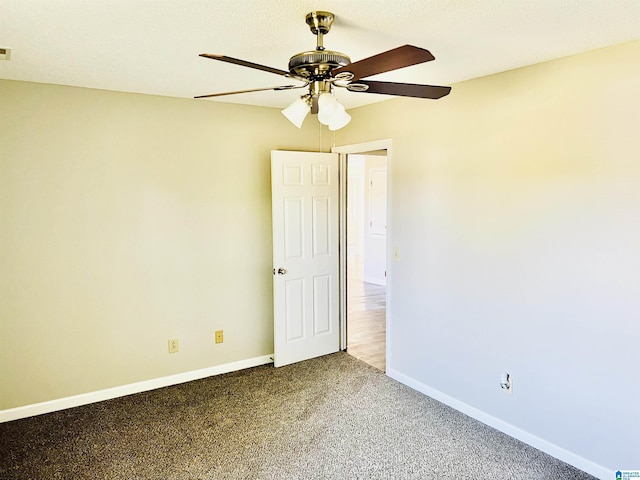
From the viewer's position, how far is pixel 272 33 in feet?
6.79

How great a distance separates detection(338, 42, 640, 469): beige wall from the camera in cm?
228

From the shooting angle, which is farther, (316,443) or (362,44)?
(316,443)

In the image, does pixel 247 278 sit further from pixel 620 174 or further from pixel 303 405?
pixel 620 174

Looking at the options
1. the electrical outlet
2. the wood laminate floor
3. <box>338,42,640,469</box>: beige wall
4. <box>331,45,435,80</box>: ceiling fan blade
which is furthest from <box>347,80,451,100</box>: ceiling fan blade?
the wood laminate floor

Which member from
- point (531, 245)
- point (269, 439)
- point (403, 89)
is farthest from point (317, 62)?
point (269, 439)

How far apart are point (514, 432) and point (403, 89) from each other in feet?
7.55

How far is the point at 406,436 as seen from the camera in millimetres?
2818

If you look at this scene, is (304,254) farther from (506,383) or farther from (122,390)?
(506,383)

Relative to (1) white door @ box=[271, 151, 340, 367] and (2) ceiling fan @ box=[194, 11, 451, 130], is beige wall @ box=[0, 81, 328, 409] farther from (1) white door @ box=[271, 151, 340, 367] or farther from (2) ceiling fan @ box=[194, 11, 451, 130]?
(2) ceiling fan @ box=[194, 11, 451, 130]

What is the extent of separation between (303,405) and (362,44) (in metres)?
2.49

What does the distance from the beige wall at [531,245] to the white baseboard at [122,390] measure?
4.95ft

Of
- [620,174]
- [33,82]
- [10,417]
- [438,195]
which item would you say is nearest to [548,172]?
→ [620,174]

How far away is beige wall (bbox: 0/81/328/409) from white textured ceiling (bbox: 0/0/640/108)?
51 cm

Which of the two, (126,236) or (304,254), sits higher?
(126,236)
